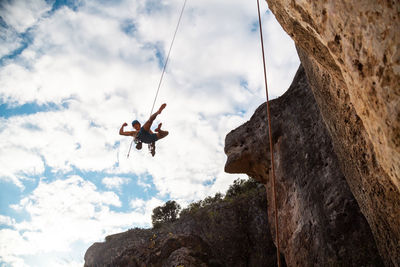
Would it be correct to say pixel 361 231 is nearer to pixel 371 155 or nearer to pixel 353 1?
pixel 371 155

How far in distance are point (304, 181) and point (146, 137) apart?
5.89 m

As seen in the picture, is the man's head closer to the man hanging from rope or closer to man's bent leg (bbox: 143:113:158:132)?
the man hanging from rope

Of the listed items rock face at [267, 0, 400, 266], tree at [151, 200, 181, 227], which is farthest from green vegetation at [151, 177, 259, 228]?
rock face at [267, 0, 400, 266]

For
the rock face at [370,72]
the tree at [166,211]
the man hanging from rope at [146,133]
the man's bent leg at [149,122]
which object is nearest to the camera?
the rock face at [370,72]

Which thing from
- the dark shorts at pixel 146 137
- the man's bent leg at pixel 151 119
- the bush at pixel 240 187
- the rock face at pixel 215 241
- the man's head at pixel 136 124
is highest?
the man's head at pixel 136 124

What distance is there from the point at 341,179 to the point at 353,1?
5308 mm

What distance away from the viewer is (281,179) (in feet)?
26.5

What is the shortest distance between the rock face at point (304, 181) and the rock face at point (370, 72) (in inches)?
54.0

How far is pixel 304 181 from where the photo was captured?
712 centimetres

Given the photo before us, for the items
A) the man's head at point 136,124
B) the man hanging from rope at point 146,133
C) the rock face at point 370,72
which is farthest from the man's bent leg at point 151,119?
the rock face at point 370,72

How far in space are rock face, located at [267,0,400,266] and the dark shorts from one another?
6.81 m

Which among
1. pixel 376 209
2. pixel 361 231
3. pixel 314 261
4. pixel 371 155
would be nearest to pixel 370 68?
pixel 371 155

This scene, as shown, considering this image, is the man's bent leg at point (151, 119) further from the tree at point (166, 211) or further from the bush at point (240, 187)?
the tree at point (166, 211)

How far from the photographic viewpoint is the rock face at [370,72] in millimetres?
Result: 1780
